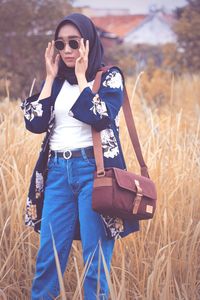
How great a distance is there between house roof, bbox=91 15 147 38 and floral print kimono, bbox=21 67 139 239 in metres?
36.9

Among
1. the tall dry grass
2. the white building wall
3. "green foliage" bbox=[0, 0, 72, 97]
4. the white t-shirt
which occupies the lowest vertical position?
the tall dry grass

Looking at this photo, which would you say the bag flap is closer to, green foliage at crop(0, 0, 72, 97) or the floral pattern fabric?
the floral pattern fabric

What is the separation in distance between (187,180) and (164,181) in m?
0.18

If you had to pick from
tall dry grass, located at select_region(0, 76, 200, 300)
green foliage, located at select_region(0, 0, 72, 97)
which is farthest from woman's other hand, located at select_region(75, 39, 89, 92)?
green foliage, located at select_region(0, 0, 72, 97)

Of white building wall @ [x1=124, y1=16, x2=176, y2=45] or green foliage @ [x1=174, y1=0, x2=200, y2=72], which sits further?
white building wall @ [x1=124, y1=16, x2=176, y2=45]

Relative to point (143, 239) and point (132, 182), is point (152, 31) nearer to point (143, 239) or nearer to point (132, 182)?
point (143, 239)

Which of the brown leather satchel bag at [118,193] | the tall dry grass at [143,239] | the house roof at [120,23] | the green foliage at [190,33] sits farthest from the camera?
the house roof at [120,23]

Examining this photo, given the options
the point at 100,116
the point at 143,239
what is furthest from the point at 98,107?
the point at 143,239

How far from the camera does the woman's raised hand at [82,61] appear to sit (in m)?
1.99

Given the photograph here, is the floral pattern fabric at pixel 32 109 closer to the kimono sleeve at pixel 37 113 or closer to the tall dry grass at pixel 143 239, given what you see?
the kimono sleeve at pixel 37 113

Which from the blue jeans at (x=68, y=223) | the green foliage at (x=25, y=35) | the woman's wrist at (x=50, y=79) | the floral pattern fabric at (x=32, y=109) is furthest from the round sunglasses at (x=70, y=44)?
the green foliage at (x=25, y=35)

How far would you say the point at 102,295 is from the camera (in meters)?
1.97

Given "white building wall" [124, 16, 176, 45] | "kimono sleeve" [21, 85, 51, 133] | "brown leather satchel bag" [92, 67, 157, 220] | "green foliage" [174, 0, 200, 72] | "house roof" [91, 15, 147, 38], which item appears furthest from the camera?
"house roof" [91, 15, 147, 38]

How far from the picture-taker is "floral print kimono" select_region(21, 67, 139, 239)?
194cm
